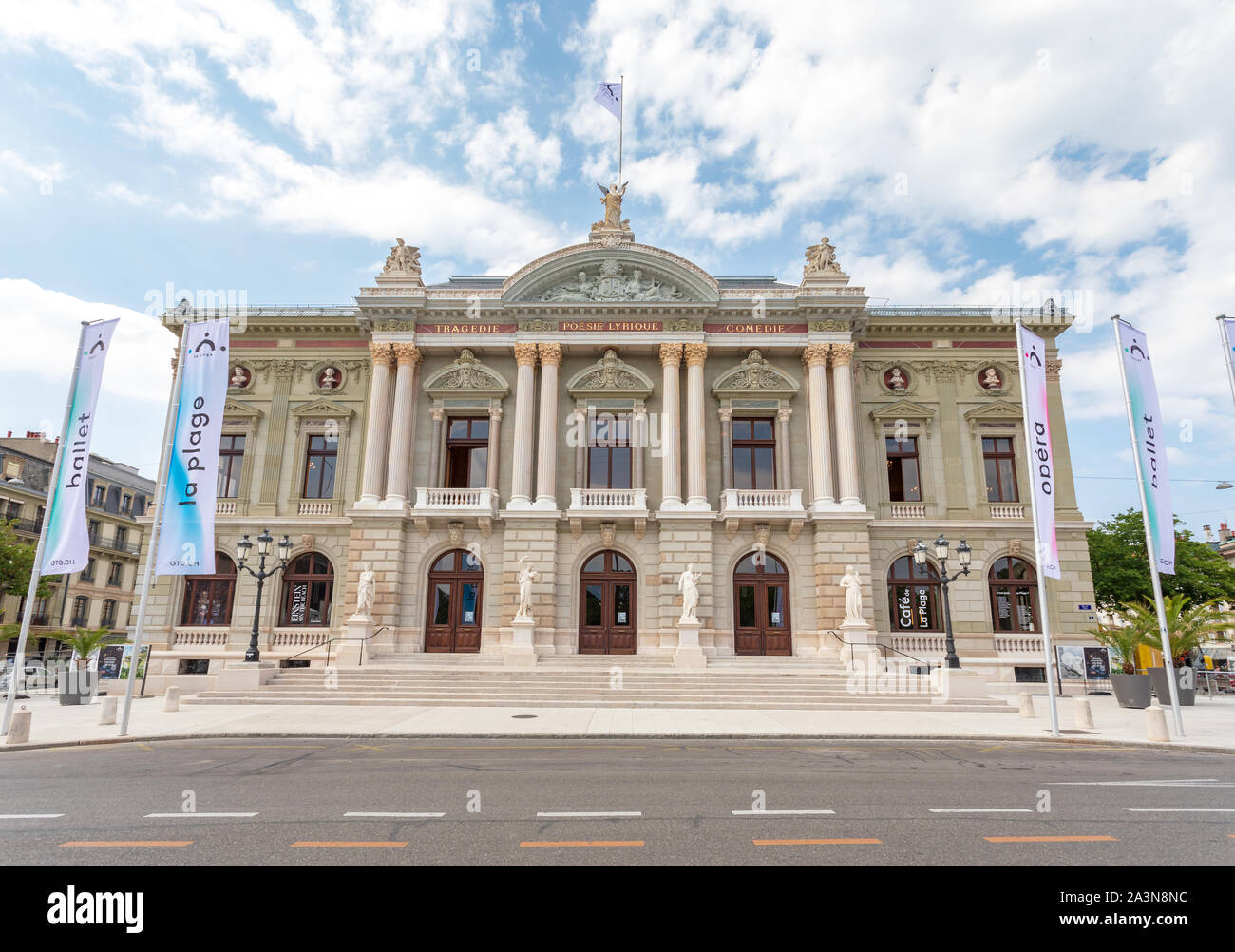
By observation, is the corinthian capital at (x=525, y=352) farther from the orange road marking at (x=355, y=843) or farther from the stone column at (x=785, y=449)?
the orange road marking at (x=355, y=843)

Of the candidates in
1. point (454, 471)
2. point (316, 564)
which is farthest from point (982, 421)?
point (316, 564)

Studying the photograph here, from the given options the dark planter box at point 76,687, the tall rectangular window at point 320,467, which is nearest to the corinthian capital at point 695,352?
the tall rectangular window at point 320,467

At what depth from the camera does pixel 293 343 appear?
1256 inches

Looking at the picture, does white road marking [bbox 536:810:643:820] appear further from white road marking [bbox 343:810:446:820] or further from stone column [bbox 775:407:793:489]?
stone column [bbox 775:407:793:489]

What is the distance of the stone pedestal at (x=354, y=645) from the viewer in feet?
83.8

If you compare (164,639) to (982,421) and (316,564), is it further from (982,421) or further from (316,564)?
(982,421)

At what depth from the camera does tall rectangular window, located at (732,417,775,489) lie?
30109 millimetres

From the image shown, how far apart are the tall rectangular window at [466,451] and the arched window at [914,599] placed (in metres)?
17.4

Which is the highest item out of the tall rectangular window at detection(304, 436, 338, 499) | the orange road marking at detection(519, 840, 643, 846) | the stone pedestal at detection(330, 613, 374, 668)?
the tall rectangular window at detection(304, 436, 338, 499)

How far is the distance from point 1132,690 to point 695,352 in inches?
738

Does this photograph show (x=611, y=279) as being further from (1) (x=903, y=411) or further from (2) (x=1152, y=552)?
(2) (x=1152, y=552)

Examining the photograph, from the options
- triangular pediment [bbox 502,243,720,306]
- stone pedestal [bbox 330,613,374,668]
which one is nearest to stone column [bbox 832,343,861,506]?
triangular pediment [bbox 502,243,720,306]

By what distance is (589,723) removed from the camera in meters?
17.0
